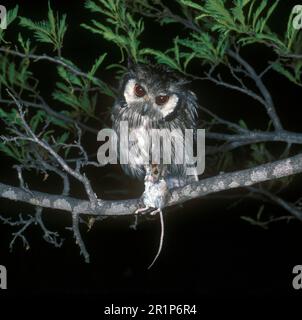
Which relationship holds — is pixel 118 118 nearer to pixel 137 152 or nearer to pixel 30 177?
pixel 137 152

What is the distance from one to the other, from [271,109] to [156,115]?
0.40 meters

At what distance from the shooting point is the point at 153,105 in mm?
1948

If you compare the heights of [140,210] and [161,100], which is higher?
[161,100]

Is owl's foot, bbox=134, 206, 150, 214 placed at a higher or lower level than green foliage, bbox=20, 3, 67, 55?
lower

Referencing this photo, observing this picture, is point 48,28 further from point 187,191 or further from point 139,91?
point 187,191

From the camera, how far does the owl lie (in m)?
1.90

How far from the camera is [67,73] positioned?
1.88 metres

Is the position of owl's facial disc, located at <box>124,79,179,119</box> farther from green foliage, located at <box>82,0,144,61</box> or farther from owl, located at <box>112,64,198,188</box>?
green foliage, located at <box>82,0,144,61</box>

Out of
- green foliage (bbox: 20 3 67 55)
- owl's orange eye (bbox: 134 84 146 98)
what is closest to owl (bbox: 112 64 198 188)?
owl's orange eye (bbox: 134 84 146 98)

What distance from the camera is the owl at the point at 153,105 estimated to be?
190 centimetres

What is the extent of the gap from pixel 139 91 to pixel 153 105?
0.07m

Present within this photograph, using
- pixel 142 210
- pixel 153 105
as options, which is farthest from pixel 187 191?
pixel 153 105

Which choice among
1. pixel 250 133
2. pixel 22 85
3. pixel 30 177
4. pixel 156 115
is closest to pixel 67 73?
pixel 22 85

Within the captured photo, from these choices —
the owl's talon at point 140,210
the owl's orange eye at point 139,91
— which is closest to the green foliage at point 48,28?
the owl's orange eye at point 139,91
